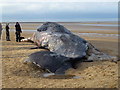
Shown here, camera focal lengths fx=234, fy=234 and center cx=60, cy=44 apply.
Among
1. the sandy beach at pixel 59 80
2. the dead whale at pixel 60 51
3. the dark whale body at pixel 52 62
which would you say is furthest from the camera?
the dead whale at pixel 60 51

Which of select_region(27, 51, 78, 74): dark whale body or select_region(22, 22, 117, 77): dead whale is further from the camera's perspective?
select_region(22, 22, 117, 77): dead whale

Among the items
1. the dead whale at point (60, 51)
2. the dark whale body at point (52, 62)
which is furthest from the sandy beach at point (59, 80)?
the dead whale at point (60, 51)

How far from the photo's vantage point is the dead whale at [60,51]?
8.09 meters

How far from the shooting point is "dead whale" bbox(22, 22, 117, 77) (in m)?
8.09

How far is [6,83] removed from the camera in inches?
249

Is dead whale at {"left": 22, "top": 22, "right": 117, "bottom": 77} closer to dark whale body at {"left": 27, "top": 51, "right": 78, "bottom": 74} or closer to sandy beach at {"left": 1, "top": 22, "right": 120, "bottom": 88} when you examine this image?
dark whale body at {"left": 27, "top": 51, "right": 78, "bottom": 74}

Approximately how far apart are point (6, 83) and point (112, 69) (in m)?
3.52

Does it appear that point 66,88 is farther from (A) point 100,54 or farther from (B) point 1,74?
(A) point 100,54

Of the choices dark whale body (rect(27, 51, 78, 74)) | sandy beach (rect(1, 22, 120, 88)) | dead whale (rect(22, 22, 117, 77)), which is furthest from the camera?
dead whale (rect(22, 22, 117, 77))

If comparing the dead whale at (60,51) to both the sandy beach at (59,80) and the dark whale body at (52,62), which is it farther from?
the sandy beach at (59,80)

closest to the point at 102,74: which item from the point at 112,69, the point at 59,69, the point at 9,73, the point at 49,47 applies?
the point at 112,69

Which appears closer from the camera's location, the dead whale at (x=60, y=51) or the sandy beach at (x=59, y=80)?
the sandy beach at (x=59, y=80)

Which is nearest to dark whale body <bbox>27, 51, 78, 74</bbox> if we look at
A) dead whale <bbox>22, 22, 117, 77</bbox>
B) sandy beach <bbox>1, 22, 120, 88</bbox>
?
dead whale <bbox>22, 22, 117, 77</bbox>

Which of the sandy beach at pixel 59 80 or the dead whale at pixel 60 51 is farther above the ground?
the dead whale at pixel 60 51
